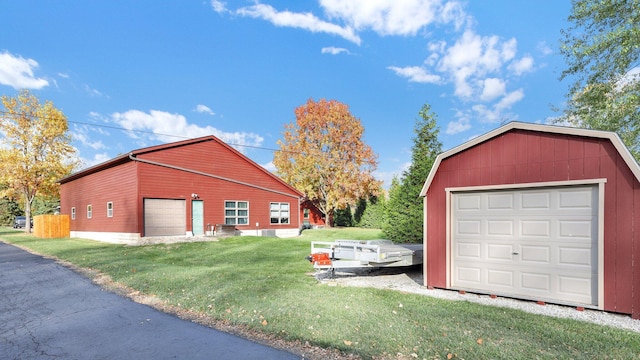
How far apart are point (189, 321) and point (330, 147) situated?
30.6 meters

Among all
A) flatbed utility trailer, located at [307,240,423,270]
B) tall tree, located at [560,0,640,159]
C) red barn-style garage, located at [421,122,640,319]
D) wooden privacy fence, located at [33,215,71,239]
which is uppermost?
tall tree, located at [560,0,640,159]

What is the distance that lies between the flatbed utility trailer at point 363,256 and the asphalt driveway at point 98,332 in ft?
13.7

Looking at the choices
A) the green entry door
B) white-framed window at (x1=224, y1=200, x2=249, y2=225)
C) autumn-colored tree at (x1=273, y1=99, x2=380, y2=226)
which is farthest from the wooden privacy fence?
autumn-colored tree at (x1=273, y1=99, x2=380, y2=226)

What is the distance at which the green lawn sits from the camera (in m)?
4.11

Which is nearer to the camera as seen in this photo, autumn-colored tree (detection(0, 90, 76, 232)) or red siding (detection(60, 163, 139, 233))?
red siding (detection(60, 163, 139, 233))

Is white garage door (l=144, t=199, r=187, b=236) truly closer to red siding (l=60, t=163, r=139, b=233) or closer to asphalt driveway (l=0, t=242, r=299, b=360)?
red siding (l=60, t=163, r=139, b=233)

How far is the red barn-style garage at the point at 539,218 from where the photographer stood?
5590 mm

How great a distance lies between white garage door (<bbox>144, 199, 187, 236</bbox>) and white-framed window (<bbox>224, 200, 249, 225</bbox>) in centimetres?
281

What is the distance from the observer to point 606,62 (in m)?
14.5

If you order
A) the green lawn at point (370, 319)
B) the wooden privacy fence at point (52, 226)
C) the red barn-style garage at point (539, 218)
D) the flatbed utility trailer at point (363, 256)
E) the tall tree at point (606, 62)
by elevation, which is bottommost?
the wooden privacy fence at point (52, 226)

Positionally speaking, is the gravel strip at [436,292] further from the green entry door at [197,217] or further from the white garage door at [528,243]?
the green entry door at [197,217]

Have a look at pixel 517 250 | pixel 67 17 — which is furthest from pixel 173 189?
pixel 517 250

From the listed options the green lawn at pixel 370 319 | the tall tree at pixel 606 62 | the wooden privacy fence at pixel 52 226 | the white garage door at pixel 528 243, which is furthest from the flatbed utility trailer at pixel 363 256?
the wooden privacy fence at pixel 52 226

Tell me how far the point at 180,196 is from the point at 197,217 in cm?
157
